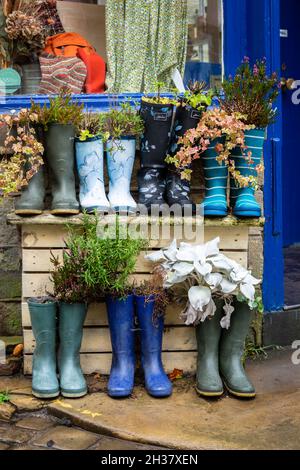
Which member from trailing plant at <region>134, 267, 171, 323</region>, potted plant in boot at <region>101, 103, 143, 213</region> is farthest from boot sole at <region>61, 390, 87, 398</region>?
potted plant in boot at <region>101, 103, 143, 213</region>

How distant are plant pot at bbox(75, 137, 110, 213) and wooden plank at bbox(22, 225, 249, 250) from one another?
0.16 meters

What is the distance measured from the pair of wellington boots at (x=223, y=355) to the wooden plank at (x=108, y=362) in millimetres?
126

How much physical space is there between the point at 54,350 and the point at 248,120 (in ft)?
5.11

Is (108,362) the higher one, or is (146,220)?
(146,220)

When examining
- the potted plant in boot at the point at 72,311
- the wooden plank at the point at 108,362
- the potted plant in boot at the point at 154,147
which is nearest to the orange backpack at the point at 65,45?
the potted plant in boot at the point at 154,147

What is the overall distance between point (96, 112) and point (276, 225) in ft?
4.16

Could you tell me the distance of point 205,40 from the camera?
4.32 meters

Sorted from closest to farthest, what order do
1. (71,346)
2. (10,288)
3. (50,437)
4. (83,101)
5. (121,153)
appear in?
(50,437) < (71,346) < (121,153) < (83,101) < (10,288)

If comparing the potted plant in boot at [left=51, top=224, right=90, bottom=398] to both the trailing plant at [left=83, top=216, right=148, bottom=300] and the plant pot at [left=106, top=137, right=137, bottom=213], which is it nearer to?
the trailing plant at [left=83, top=216, right=148, bottom=300]

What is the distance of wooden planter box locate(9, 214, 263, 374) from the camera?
147 inches

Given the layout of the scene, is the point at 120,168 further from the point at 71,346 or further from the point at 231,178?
the point at 71,346

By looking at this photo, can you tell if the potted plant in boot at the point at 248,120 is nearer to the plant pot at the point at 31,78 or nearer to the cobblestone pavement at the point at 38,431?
the plant pot at the point at 31,78

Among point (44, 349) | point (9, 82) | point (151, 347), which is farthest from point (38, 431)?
point (9, 82)
